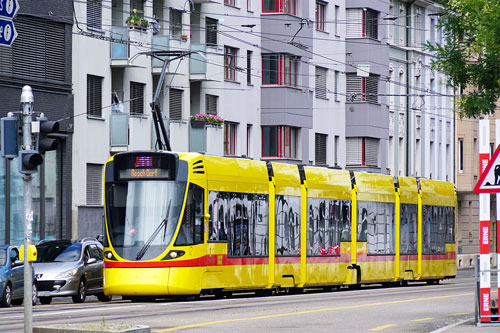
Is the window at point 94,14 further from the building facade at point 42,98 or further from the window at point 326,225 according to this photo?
the window at point 326,225

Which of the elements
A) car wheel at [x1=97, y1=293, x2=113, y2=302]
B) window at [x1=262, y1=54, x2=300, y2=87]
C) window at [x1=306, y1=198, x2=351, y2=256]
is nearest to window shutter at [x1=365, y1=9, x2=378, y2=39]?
window at [x1=262, y1=54, x2=300, y2=87]

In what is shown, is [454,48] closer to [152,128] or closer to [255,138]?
[152,128]

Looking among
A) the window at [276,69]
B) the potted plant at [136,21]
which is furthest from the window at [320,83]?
the potted plant at [136,21]

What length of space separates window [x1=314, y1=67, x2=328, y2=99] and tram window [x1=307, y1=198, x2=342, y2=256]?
25.6 metres

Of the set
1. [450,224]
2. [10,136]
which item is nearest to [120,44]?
[450,224]

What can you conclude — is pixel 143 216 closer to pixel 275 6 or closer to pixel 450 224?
Answer: pixel 450 224

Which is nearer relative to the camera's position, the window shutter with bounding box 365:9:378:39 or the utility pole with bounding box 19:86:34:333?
the utility pole with bounding box 19:86:34:333

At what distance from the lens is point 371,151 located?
6825 cm

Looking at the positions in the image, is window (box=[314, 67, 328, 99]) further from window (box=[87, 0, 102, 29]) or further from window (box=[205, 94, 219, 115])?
window (box=[87, 0, 102, 29])

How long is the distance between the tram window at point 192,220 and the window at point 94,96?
16165mm

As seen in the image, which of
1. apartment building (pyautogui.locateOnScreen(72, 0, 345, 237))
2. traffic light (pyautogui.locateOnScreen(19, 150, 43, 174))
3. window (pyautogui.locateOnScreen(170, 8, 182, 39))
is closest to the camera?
traffic light (pyautogui.locateOnScreen(19, 150, 43, 174))

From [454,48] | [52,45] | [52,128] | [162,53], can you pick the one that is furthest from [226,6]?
[52,128]

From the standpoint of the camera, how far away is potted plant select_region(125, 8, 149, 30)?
155 feet

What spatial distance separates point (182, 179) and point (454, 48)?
6.21m
